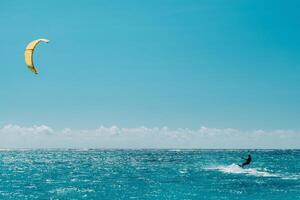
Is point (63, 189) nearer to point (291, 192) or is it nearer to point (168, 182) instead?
point (168, 182)

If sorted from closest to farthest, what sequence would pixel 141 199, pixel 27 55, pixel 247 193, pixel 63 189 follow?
pixel 27 55 < pixel 141 199 < pixel 247 193 < pixel 63 189

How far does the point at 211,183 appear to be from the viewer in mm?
49344

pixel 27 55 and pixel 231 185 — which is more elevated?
pixel 27 55

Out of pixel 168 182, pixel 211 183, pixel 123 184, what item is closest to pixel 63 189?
pixel 123 184

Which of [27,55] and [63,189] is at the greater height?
[27,55]

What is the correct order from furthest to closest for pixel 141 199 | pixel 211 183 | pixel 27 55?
pixel 211 183 < pixel 141 199 < pixel 27 55

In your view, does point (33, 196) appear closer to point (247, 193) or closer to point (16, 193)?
point (16, 193)

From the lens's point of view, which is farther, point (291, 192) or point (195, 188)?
point (195, 188)

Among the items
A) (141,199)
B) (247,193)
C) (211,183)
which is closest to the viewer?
(141,199)

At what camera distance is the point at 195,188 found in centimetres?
4547

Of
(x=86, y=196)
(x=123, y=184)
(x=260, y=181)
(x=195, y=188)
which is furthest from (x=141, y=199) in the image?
(x=260, y=181)

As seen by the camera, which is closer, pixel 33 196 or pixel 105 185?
pixel 33 196

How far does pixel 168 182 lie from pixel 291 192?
1540 cm

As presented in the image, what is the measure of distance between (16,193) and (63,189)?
4866mm
